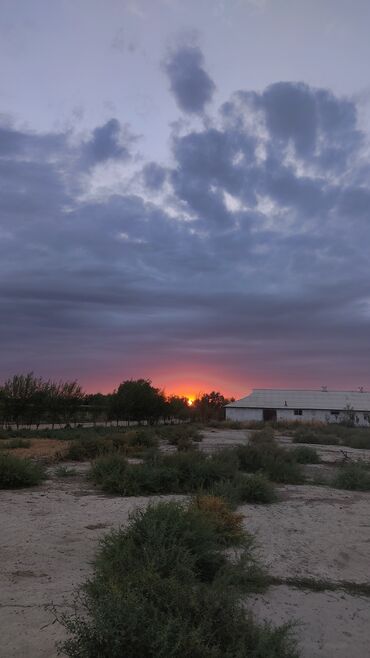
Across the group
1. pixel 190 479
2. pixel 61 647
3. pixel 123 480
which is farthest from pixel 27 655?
pixel 190 479

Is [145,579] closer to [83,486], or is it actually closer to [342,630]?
[342,630]

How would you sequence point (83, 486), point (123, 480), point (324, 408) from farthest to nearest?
point (324, 408) → point (83, 486) → point (123, 480)

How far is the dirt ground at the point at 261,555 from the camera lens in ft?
17.7

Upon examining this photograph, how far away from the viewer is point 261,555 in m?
8.24

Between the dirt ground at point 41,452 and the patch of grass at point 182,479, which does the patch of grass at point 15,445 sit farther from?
the patch of grass at point 182,479

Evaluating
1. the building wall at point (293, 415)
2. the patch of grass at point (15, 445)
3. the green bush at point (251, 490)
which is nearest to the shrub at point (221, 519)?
the green bush at point (251, 490)

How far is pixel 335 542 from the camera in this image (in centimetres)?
945

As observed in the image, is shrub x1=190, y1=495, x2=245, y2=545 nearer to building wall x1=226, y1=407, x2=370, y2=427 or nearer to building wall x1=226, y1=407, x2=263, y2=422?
building wall x1=226, y1=407, x2=370, y2=427

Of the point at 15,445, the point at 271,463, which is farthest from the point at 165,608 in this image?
the point at 15,445

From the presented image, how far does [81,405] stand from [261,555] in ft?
154

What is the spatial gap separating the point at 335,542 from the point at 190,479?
203 inches

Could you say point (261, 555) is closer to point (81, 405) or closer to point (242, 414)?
point (81, 405)

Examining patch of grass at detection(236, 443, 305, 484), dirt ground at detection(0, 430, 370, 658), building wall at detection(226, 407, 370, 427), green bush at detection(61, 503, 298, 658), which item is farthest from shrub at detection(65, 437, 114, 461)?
building wall at detection(226, 407, 370, 427)

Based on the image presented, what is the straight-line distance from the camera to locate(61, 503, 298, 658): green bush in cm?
407
